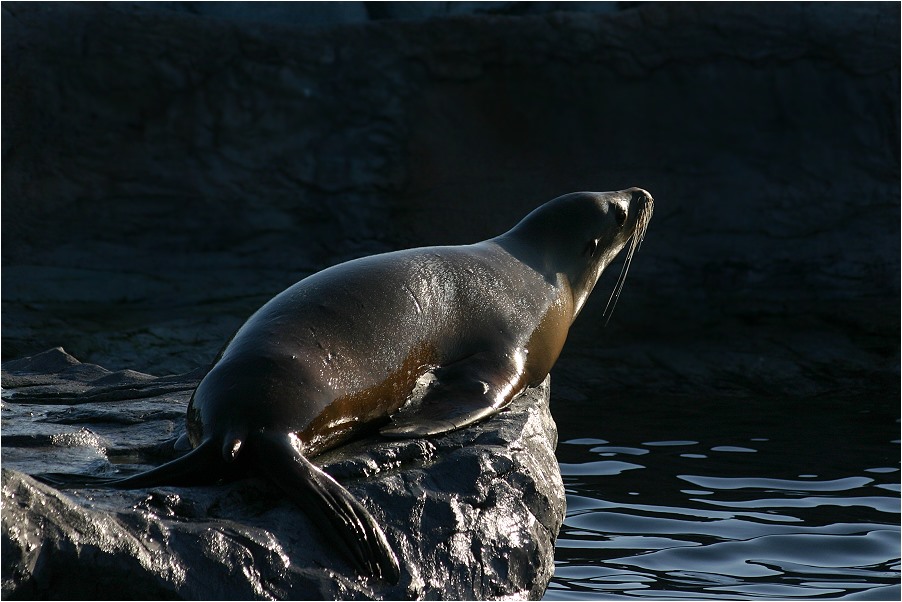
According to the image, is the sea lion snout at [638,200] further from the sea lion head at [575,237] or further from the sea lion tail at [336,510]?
the sea lion tail at [336,510]

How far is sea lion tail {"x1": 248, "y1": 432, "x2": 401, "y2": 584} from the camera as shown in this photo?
10.7ft

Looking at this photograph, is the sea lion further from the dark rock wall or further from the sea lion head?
the dark rock wall

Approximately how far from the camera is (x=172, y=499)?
3.30 m

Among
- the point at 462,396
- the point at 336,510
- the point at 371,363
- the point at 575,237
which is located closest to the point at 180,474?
the point at 336,510

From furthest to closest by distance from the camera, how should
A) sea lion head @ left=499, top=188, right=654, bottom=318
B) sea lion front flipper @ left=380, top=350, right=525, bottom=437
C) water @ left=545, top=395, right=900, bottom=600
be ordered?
sea lion head @ left=499, top=188, right=654, bottom=318 → water @ left=545, top=395, right=900, bottom=600 → sea lion front flipper @ left=380, top=350, right=525, bottom=437

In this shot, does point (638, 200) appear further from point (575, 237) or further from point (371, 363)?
point (371, 363)

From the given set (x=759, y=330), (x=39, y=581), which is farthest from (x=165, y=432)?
(x=759, y=330)

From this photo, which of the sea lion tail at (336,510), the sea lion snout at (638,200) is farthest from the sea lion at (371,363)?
the sea lion snout at (638,200)

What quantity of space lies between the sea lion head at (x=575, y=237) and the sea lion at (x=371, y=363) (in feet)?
0.05

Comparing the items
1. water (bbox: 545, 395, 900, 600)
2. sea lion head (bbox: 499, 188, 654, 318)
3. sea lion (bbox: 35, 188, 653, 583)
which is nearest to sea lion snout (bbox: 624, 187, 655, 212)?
sea lion head (bbox: 499, 188, 654, 318)

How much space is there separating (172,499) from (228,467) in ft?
0.71

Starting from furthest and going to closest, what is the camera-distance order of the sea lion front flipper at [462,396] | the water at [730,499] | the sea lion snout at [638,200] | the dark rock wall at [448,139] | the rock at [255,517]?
1. the dark rock wall at [448,139]
2. the sea lion snout at [638,200]
3. the water at [730,499]
4. the sea lion front flipper at [462,396]
5. the rock at [255,517]

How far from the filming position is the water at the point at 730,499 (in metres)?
4.67

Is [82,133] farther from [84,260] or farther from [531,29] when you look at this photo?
[531,29]
